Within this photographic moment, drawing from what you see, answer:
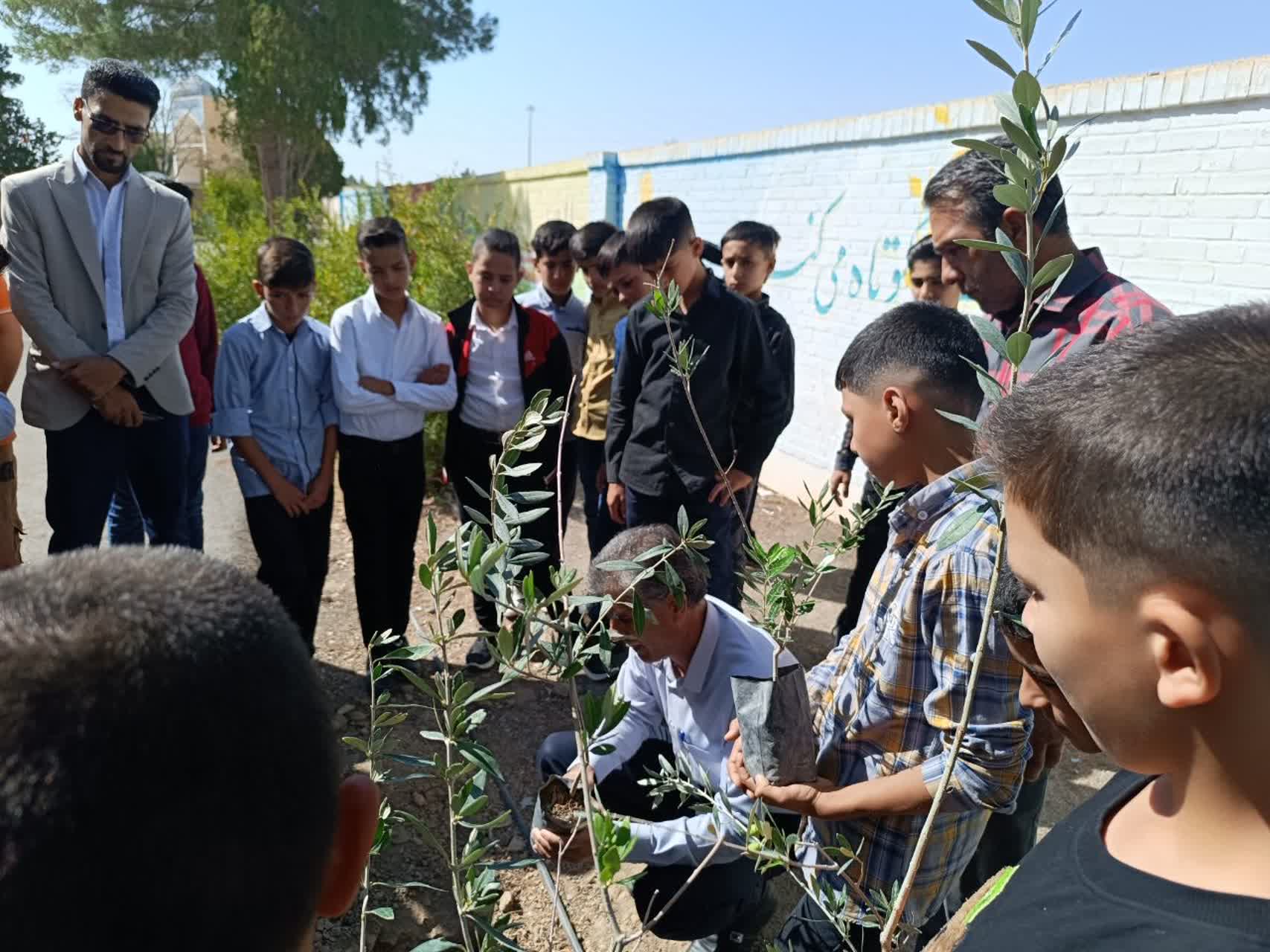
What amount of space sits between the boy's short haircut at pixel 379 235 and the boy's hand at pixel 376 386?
1.68 feet

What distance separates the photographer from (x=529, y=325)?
3.87 m

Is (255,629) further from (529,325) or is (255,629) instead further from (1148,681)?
(529,325)

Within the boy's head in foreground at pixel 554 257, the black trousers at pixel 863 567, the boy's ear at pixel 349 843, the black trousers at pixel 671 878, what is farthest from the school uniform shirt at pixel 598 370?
the boy's ear at pixel 349 843

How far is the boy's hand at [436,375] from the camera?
3.67 m

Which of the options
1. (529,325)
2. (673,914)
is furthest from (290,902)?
(529,325)

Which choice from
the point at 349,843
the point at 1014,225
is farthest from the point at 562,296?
the point at 349,843

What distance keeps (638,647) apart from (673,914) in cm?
62

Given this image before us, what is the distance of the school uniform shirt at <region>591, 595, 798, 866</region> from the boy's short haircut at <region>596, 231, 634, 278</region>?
77.3 inches

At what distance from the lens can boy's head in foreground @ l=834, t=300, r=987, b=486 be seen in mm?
1695

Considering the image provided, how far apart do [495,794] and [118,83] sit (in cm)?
269

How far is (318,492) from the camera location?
11.5 feet

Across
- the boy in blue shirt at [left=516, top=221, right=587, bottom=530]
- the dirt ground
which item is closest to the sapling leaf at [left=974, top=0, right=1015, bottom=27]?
the dirt ground

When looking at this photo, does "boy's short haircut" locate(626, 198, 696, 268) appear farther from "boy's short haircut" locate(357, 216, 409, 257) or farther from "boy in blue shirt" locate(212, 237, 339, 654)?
"boy in blue shirt" locate(212, 237, 339, 654)

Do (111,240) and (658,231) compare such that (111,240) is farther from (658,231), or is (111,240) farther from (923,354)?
(923,354)
